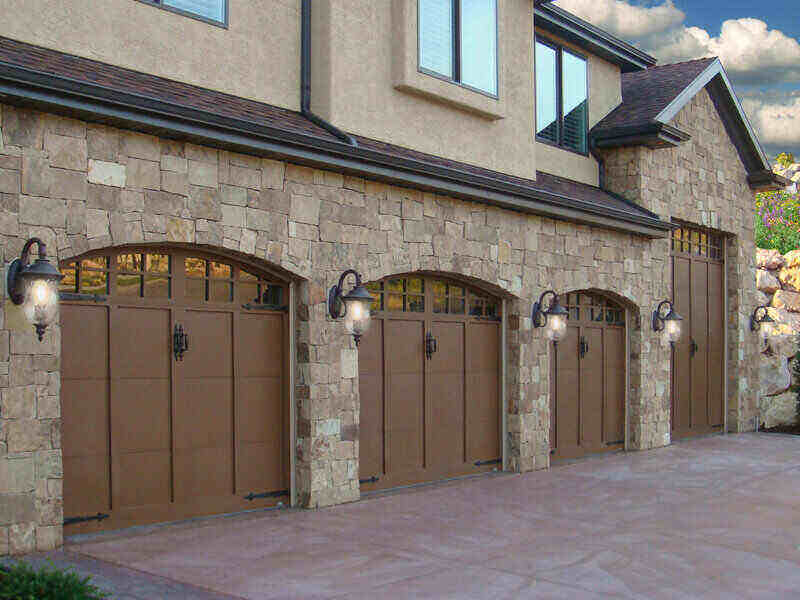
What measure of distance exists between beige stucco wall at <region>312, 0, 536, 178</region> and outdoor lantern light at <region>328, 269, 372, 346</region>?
1.95 m

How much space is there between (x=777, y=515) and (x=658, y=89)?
9359 millimetres

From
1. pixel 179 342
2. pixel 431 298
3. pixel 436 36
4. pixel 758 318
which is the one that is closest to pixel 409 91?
pixel 436 36

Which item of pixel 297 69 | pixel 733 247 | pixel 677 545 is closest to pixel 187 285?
pixel 297 69

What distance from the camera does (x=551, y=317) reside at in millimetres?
12477

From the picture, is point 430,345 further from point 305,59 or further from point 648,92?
point 648,92

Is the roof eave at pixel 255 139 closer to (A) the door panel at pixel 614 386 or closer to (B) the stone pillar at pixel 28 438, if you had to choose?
(B) the stone pillar at pixel 28 438

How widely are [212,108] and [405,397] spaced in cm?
427

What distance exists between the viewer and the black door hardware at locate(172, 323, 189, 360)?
335 inches

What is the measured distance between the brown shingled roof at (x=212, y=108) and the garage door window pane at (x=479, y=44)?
1157mm

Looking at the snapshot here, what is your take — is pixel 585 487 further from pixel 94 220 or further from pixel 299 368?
pixel 94 220

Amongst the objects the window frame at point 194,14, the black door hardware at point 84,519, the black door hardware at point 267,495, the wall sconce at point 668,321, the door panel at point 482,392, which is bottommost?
the black door hardware at point 267,495

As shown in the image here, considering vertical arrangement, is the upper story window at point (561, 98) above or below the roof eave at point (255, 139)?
above

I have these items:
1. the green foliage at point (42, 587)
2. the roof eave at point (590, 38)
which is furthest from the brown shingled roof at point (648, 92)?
the green foliage at point (42, 587)

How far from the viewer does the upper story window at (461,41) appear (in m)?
11.3
